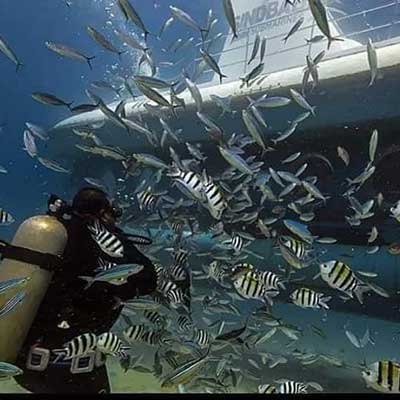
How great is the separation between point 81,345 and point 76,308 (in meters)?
0.33

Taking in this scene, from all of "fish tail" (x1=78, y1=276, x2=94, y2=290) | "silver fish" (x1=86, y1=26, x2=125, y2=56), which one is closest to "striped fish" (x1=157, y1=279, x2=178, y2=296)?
"fish tail" (x1=78, y1=276, x2=94, y2=290)

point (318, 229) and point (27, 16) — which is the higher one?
point (27, 16)

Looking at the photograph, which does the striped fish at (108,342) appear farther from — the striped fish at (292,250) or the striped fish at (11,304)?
the striped fish at (292,250)

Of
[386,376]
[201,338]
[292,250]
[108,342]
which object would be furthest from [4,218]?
[386,376]

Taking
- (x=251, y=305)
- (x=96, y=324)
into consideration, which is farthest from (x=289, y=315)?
(x=96, y=324)

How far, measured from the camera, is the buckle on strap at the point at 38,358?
3.69 m

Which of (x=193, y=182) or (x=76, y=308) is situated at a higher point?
(x=193, y=182)

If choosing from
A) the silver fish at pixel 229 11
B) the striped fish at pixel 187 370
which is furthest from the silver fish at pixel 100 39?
the striped fish at pixel 187 370

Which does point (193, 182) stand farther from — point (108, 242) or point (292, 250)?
point (292, 250)

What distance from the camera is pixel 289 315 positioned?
30.0 feet

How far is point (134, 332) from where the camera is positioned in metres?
4.40

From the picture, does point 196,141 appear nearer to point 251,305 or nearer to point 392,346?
point 251,305

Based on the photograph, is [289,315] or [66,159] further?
[66,159]

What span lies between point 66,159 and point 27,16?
75.0 feet
